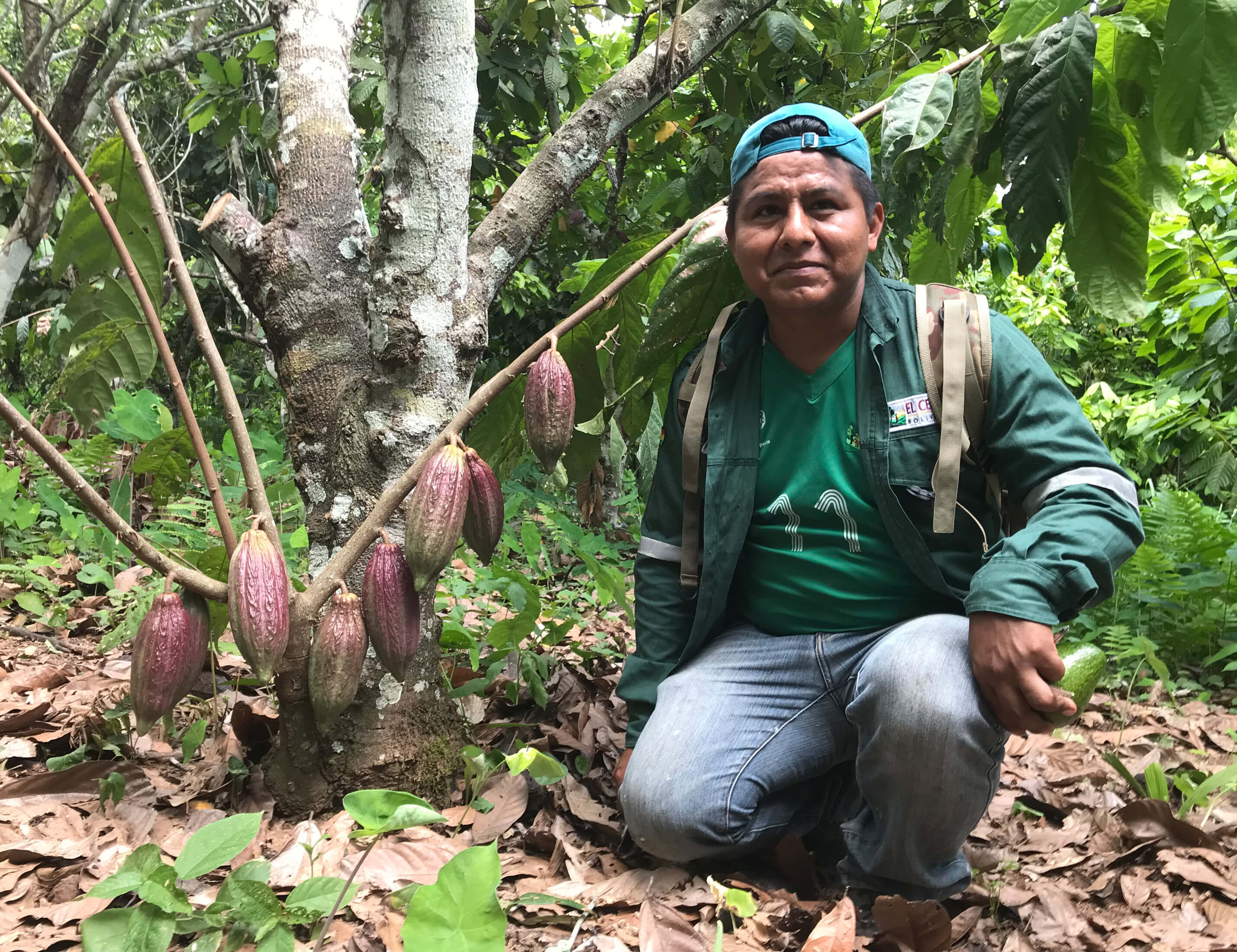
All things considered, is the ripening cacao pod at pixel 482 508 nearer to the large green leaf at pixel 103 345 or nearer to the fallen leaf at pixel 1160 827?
the large green leaf at pixel 103 345

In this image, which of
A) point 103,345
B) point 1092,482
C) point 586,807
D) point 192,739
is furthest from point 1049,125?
point 192,739

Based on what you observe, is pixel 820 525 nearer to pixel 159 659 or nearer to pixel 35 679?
pixel 159 659

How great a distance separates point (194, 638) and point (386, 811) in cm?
37

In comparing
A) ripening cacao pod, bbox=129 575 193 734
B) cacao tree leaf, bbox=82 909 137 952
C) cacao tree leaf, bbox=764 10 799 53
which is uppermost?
cacao tree leaf, bbox=764 10 799 53

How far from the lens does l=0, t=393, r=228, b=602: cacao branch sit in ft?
3.51

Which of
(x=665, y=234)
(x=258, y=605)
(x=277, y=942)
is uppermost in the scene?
(x=665, y=234)

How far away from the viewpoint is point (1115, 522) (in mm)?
1241

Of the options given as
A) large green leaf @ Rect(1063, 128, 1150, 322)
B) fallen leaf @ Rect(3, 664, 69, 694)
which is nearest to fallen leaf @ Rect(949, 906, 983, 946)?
large green leaf @ Rect(1063, 128, 1150, 322)

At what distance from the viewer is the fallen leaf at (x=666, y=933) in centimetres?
110

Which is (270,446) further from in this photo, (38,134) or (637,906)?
(637,906)

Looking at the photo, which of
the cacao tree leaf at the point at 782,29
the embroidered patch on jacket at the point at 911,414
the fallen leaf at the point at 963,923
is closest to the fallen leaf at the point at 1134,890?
the fallen leaf at the point at 963,923

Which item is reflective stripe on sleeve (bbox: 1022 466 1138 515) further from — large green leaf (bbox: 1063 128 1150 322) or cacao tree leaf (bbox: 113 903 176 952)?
cacao tree leaf (bbox: 113 903 176 952)

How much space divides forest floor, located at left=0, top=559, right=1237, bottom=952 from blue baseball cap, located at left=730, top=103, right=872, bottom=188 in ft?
3.68

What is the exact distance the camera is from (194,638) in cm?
116
